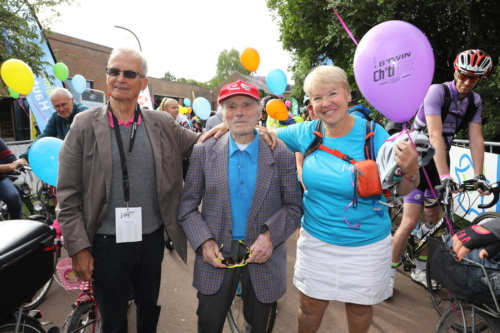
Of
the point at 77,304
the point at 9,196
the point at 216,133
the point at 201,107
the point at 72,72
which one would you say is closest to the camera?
the point at 216,133

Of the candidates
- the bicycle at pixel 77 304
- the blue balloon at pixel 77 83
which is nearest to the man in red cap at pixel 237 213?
the bicycle at pixel 77 304

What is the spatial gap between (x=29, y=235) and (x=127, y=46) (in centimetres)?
122

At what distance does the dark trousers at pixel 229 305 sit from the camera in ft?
6.13

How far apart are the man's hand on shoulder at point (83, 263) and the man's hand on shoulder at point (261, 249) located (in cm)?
93

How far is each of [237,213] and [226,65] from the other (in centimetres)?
6059

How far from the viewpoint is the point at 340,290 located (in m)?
1.95

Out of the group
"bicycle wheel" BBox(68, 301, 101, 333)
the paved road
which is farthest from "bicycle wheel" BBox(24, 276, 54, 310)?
"bicycle wheel" BBox(68, 301, 101, 333)

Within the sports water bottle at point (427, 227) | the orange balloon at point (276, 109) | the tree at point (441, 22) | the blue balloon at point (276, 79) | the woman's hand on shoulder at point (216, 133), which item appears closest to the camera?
the woman's hand on shoulder at point (216, 133)

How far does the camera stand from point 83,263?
182 cm

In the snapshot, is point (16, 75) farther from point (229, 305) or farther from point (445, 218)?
point (445, 218)

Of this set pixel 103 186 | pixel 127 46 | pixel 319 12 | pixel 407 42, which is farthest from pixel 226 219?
pixel 319 12

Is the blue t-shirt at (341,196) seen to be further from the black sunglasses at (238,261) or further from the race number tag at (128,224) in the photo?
the race number tag at (128,224)

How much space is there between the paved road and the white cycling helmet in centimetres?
173

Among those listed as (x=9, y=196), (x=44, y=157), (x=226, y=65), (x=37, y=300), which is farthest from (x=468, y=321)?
(x=226, y=65)
